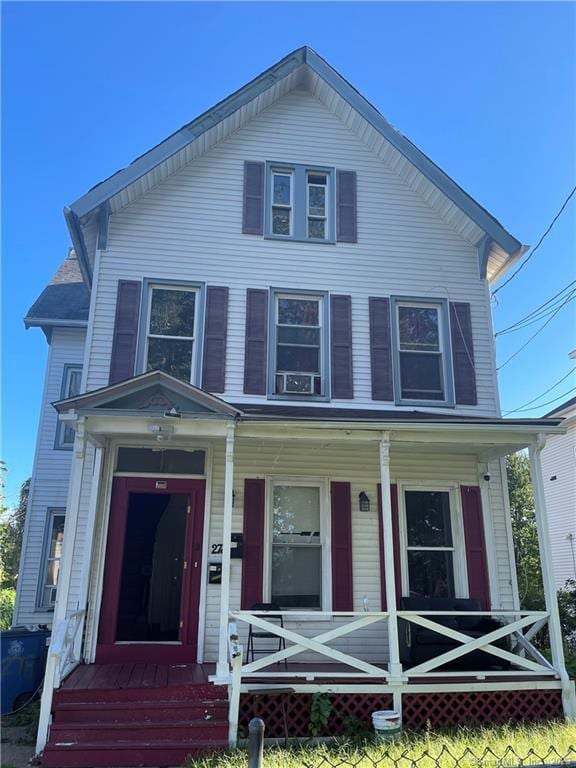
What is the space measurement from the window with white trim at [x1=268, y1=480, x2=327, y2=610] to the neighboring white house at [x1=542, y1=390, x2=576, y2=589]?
8.69 metres

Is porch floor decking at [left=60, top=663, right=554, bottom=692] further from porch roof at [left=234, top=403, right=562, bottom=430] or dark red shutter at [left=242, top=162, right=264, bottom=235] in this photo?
dark red shutter at [left=242, top=162, right=264, bottom=235]

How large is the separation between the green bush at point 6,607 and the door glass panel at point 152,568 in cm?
1082

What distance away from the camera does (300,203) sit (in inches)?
363

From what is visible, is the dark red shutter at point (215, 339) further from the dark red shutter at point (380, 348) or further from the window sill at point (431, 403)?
the window sill at point (431, 403)

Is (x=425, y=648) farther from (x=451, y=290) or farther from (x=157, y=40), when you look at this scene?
(x=157, y=40)

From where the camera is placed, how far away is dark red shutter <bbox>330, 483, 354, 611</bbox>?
7.57 m

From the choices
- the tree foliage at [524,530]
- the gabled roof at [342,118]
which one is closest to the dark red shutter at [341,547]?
the gabled roof at [342,118]

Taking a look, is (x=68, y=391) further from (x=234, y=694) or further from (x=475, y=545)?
(x=475, y=545)

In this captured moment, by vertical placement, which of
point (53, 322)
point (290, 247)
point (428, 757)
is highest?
point (290, 247)

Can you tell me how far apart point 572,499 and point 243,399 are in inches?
418

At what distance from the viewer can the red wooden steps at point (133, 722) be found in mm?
5273

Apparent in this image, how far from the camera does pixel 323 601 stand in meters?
7.60

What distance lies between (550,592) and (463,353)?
3.61 metres

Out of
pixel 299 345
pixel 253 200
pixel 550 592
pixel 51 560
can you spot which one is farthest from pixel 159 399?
pixel 51 560
